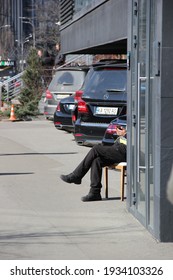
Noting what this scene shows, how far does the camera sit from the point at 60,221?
7.93m

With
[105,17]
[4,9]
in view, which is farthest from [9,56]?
[105,17]

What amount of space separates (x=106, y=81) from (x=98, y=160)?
540 cm

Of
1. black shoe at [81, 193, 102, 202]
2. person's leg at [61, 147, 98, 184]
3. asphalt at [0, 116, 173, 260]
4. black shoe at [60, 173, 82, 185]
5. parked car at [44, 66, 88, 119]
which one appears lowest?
asphalt at [0, 116, 173, 260]

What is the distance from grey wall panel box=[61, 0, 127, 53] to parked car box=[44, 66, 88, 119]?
4.21ft

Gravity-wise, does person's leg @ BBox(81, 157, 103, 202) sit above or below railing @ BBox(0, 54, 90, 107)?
below

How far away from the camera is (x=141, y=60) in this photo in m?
7.56

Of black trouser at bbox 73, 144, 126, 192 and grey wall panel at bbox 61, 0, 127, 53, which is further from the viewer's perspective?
grey wall panel at bbox 61, 0, 127, 53

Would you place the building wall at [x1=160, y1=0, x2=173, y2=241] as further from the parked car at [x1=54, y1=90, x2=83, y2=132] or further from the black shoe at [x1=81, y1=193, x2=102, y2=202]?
the parked car at [x1=54, y1=90, x2=83, y2=132]

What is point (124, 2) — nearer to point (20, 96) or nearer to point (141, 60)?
point (141, 60)

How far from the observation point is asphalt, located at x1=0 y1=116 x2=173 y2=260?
21.2 ft

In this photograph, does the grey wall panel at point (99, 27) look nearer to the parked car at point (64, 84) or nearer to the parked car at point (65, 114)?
the parked car at point (64, 84)

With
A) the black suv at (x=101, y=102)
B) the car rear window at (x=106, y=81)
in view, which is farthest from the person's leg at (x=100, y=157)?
the car rear window at (x=106, y=81)

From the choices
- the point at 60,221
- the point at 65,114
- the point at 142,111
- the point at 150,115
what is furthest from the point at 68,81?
the point at 150,115

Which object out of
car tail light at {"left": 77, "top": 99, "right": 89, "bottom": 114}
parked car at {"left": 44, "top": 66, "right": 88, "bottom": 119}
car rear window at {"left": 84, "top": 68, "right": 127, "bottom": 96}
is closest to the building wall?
car rear window at {"left": 84, "top": 68, "right": 127, "bottom": 96}
